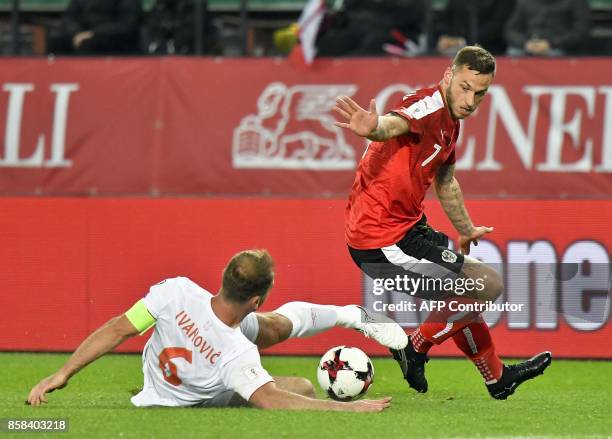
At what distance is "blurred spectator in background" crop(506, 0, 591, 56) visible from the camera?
12828 mm

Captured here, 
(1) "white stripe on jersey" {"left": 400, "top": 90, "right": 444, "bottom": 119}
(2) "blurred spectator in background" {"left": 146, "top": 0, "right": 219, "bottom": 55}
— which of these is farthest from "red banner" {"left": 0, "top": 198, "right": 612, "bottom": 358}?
(2) "blurred spectator in background" {"left": 146, "top": 0, "right": 219, "bottom": 55}

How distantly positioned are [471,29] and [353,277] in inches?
154

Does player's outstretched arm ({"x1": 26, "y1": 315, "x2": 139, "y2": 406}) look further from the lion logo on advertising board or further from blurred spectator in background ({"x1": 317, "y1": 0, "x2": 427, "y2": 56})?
blurred spectator in background ({"x1": 317, "y1": 0, "x2": 427, "y2": 56})

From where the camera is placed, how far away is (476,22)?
1317 centimetres

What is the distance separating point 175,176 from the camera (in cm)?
1267

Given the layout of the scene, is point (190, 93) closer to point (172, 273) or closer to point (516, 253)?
point (172, 273)

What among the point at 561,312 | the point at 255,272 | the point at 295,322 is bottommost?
the point at 561,312

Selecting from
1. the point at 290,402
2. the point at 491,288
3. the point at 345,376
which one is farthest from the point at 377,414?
the point at 491,288

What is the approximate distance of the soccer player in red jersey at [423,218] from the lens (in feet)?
23.9

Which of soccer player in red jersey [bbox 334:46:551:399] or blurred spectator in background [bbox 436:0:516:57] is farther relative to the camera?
blurred spectator in background [bbox 436:0:516:57]

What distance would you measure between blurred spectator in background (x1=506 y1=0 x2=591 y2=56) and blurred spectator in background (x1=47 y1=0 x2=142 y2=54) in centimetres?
391

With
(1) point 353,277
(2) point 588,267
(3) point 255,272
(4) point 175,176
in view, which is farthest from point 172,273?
(3) point 255,272

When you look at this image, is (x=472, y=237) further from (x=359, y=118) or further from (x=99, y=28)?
(x=99, y=28)

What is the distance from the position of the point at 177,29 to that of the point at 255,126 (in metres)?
1.59
